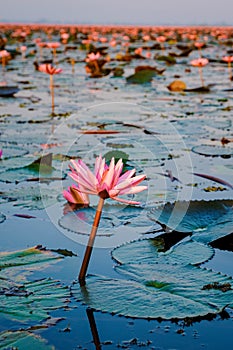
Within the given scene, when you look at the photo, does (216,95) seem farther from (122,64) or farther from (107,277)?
(107,277)

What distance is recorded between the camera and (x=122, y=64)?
341 inches

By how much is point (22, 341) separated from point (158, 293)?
13.0 inches

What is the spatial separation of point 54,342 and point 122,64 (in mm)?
7744

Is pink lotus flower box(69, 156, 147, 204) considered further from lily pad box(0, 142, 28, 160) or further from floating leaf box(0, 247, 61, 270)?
lily pad box(0, 142, 28, 160)

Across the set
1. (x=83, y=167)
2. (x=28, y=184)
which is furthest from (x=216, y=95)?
(x=83, y=167)

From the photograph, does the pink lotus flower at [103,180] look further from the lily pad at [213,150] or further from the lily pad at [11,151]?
the lily pad at [213,150]

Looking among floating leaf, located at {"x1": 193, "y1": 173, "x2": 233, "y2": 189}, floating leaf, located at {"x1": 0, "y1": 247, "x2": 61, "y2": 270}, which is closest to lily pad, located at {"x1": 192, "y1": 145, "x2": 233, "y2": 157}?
floating leaf, located at {"x1": 193, "y1": 173, "x2": 233, "y2": 189}

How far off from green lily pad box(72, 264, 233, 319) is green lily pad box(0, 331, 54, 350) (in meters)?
0.16

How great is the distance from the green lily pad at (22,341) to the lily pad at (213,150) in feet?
6.07

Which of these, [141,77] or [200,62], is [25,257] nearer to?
[200,62]

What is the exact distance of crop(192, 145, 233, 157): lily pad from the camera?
2.86m

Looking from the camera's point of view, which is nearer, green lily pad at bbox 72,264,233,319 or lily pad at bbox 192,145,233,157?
green lily pad at bbox 72,264,233,319

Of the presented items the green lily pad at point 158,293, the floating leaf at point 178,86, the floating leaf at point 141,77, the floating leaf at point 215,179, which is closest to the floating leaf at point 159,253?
the green lily pad at point 158,293

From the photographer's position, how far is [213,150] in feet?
9.64
